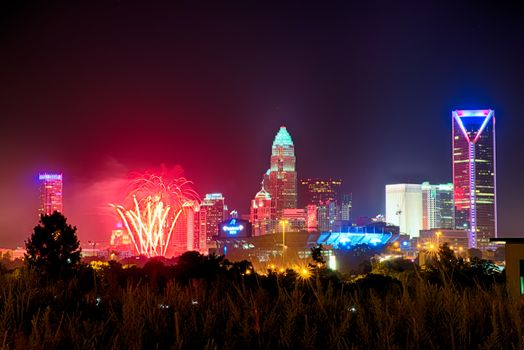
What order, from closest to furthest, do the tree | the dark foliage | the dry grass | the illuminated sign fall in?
the dry grass → the dark foliage → the tree → the illuminated sign

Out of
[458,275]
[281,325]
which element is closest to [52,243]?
[458,275]

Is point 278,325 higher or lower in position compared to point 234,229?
higher

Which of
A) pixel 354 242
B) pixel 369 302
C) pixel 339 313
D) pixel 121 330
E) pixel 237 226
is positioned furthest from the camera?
pixel 237 226

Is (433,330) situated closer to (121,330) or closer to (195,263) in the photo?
(121,330)

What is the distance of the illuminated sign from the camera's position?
168125mm

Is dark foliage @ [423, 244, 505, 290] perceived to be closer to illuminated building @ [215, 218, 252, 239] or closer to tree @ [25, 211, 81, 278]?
tree @ [25, 211, 81, 278]

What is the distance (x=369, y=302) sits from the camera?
10.6m

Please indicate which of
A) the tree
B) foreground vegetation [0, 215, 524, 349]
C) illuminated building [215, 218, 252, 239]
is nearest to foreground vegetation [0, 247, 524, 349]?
foreground vegetation [0, 215, 524, 349]

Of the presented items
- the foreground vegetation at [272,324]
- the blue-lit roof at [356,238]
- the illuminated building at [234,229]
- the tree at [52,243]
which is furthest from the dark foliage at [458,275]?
the illuminated building at [234,229]

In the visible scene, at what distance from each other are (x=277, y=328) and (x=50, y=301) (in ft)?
13.8

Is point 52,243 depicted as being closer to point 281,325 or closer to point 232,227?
point 281,325

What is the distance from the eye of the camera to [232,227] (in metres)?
168

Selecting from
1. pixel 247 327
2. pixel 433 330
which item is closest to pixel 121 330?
pixel 247 327

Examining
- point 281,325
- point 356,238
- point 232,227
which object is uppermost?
point 281,325
